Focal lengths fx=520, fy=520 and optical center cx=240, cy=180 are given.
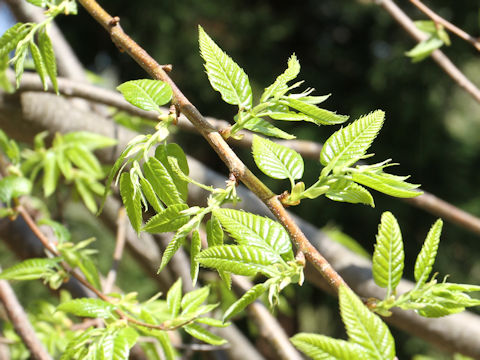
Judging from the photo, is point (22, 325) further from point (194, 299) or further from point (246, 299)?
point (246, 299)

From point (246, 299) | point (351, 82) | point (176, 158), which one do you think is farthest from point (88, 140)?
point (351, 82)

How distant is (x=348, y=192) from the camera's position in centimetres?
35

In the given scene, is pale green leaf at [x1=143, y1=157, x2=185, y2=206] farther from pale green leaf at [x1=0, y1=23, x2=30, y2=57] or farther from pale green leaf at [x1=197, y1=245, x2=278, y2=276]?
pale green leaf at [x1=0, y1=23, x2=30, y2=57]

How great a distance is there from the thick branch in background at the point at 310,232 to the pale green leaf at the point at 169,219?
0.49 meters

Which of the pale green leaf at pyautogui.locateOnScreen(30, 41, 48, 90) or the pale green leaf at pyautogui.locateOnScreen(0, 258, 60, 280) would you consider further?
the pale green leaf at pyautogui.locateOnScreen(0, 258, 60, 280)

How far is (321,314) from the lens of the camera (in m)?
2.71

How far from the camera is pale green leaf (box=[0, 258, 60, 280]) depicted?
64cm

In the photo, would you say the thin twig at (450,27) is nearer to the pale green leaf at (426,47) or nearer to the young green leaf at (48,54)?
the pale green leaf at (426,47)

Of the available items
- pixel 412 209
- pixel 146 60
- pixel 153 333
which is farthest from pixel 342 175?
pixel 412 209

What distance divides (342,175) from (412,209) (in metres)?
2.37

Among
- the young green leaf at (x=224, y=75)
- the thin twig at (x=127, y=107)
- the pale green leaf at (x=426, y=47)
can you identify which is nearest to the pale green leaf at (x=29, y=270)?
the thin twig at (x=127, y=107)

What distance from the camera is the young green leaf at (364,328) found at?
0.28 meters

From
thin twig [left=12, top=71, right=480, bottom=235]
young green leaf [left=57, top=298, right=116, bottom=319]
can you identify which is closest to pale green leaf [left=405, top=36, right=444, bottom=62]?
thin twig [left=12, top=71, right=480, bottom=235]

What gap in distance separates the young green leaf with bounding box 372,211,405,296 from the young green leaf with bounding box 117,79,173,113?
0.59 ft
